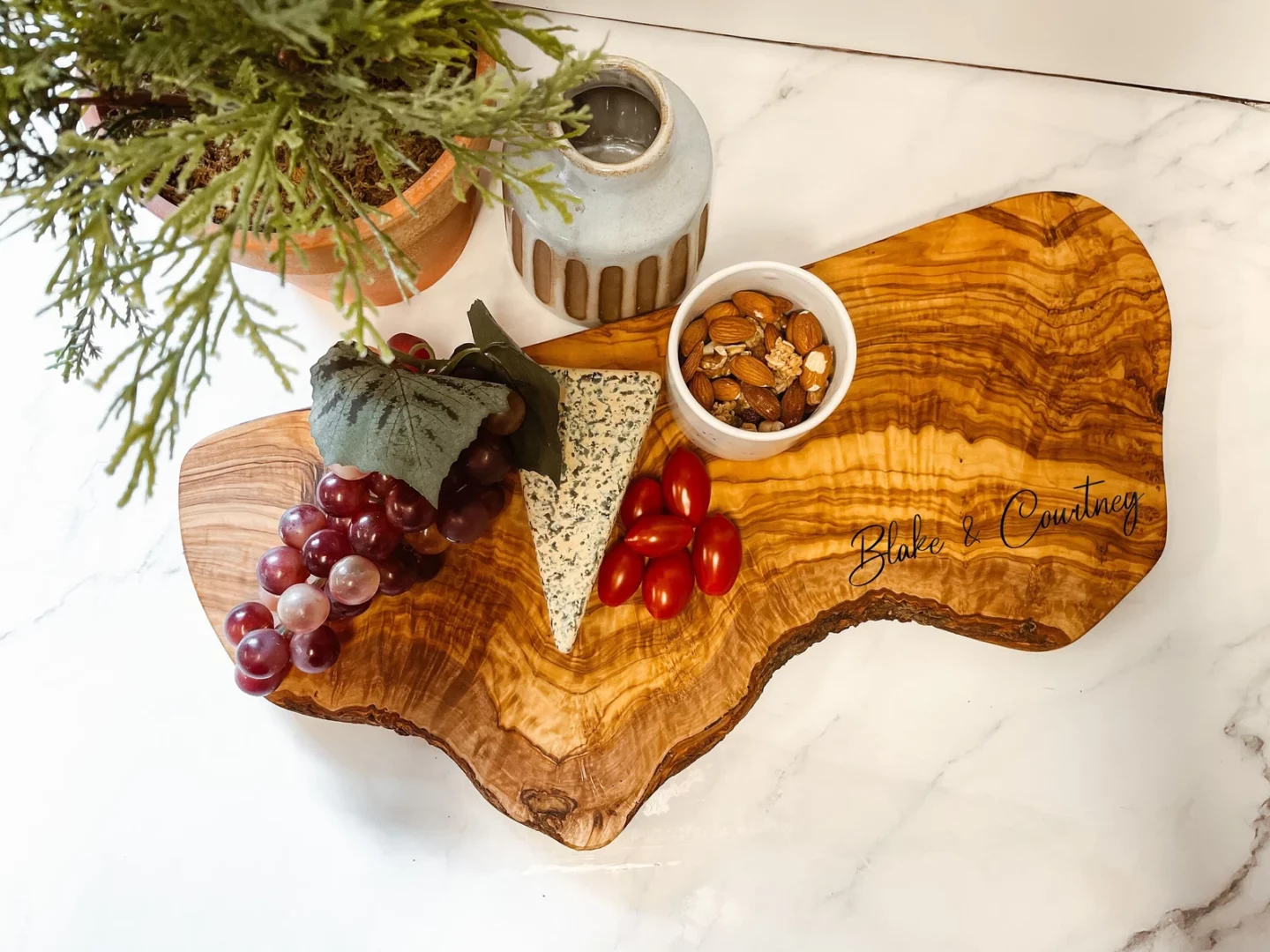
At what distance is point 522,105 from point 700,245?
29 centimetres

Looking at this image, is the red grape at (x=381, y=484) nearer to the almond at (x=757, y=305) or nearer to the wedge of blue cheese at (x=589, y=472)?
the wedge of blue cheese at (x=589, y=472)

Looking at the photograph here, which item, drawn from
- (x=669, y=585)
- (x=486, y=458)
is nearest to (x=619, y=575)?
(x=669, y=585)

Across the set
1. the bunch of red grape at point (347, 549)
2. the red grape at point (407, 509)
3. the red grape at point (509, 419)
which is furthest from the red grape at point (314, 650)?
the red grape at point (509, 419)

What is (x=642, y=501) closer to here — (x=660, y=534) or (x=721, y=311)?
(x=660, y=534)

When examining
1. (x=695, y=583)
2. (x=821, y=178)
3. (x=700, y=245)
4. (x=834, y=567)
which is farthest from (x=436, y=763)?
(x=821, y=178)

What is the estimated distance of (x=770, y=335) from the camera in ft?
2.33

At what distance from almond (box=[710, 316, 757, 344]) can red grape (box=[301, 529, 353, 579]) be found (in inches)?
13.4

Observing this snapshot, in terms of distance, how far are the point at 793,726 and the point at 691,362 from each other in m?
0.36

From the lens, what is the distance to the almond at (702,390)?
702 mm

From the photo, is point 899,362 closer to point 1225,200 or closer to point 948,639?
point 948,639

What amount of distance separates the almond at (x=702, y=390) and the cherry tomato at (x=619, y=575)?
0.14 metres

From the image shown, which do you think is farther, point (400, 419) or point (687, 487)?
point (687, 487)

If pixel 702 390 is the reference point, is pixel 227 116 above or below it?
above

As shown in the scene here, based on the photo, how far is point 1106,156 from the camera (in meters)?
0.86
